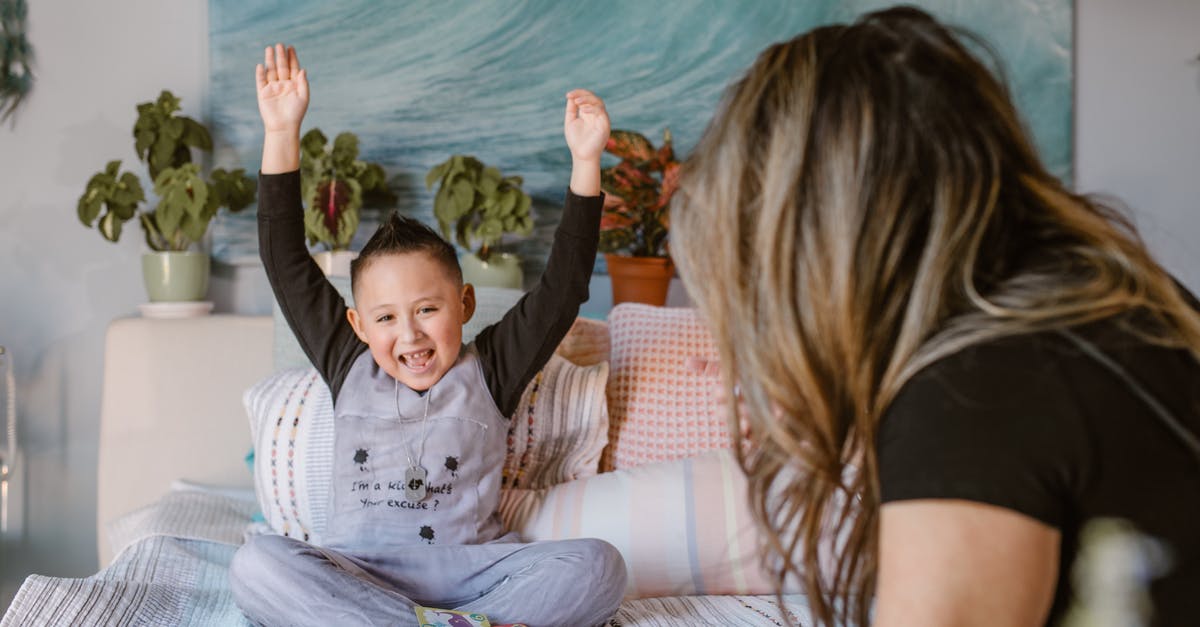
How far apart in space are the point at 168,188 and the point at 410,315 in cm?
74

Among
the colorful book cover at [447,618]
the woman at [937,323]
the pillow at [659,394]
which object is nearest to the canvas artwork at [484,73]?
the pillow at [659,394]

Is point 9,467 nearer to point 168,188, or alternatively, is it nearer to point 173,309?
point 173,309

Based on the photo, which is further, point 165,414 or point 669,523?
point 165,414

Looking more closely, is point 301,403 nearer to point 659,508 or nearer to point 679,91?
point 659,508

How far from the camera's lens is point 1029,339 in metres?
0.58

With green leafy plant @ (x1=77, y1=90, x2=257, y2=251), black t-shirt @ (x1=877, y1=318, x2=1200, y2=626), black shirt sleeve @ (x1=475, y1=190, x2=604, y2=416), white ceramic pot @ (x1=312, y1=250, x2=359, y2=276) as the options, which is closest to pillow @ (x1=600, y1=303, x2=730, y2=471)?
black shirt sleeve @ (x1=475, y1=190, x2=604, y2=416)

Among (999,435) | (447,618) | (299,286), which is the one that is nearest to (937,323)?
(999,435)

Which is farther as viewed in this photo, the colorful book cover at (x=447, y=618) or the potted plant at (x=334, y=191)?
the potted plant at (x=334, y=191)

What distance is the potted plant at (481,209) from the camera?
187 centimetres

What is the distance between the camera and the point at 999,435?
0.56 m

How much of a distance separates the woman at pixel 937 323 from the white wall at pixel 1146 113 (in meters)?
1.78

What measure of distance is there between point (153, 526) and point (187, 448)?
1.07 feet

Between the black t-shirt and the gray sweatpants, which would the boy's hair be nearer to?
the gray sweatpants

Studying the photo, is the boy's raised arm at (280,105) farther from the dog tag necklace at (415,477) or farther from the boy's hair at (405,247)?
the dog tag necklace at (415,477)
